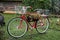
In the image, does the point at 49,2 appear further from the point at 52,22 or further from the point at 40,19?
the point at 40,19

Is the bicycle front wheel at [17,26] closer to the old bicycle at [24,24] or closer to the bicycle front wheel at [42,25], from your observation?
the old bicycle at [24,24]

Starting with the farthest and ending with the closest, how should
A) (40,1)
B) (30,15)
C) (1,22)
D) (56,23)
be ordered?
(40,1)
(56,23)
(1,22)
(30,15)

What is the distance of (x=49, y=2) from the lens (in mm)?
10711

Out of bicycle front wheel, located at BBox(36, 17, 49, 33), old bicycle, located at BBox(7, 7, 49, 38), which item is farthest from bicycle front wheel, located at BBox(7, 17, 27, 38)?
bicycle front wheel, located at BBox(36, 17, 49, 33)

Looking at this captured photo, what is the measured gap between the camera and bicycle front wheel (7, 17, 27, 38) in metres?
6.55

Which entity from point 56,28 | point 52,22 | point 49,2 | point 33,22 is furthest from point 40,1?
point 33,22

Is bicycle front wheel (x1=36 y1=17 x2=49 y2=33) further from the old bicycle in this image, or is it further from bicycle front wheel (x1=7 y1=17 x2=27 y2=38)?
bicycle front wheel (x1=7 y1=17 x2=27 y2=38)

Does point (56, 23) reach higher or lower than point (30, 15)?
lower

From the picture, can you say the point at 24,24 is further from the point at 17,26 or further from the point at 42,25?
the point at 42,25

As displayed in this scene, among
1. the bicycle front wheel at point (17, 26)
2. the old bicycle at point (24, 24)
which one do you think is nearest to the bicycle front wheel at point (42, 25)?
the old bicycle at point (24, 24)

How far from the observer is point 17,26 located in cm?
672

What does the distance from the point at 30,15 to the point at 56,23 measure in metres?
2.33

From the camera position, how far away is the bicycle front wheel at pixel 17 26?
21.5ft

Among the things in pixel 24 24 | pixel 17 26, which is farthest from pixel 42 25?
pixel 17 26
